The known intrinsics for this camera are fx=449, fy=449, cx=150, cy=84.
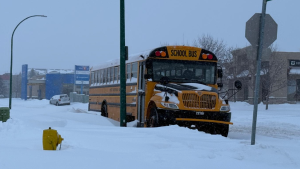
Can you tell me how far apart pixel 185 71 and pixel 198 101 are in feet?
5.29

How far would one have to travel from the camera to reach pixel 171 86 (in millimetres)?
13219

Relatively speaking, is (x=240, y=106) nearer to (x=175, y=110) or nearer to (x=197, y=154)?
(x=175, y=110)

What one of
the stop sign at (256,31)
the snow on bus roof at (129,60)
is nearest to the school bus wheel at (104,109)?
the snow on bus roof at (129,60)

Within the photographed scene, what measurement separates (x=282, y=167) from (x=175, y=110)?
18.8 ft

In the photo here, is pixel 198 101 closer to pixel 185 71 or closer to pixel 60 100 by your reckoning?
pixel 185 71

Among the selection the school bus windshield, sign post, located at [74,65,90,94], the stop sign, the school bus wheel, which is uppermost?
sign post, located at [74,65,90,94]

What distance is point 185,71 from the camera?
14023mm

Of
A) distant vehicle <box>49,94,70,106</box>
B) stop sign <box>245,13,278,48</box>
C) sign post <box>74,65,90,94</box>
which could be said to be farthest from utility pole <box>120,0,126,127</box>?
sign post <box>74,65,90,94</box>

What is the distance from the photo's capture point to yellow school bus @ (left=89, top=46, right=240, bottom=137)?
12602mm

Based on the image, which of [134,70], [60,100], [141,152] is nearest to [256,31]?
[141,152]

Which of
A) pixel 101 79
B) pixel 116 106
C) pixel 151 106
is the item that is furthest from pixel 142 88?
pixel 101 79

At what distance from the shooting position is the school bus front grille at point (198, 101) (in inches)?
496

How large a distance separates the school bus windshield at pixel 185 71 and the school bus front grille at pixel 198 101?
1.20 metres

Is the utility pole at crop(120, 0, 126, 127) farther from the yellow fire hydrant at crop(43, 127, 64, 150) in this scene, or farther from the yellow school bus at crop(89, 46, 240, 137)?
the yellow fire hydrant at crop(43, 127, 64, 150)
